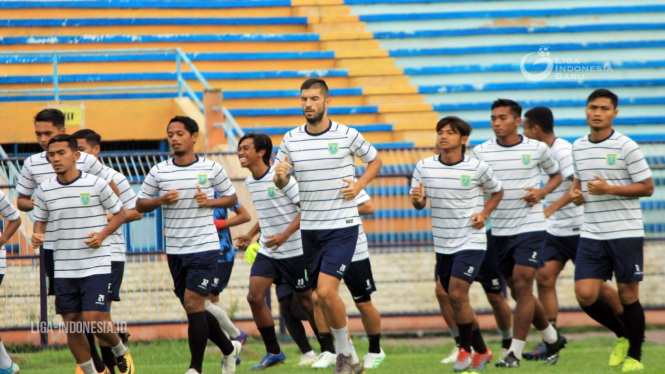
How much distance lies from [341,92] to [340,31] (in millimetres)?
1838

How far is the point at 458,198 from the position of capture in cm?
855

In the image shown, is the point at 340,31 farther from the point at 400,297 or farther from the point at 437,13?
the point at 400,297

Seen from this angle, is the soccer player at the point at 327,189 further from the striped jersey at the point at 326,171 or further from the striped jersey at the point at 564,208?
the striped jersey at the point at 564,208

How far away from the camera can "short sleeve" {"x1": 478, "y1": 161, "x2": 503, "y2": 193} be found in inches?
338

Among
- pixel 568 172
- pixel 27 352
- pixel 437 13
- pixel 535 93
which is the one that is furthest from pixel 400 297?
pixel 437 13

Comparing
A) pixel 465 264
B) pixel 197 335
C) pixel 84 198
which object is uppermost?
pixel 84 198

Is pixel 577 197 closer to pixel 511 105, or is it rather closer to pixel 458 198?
pixel 458 198

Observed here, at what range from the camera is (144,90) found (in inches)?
631

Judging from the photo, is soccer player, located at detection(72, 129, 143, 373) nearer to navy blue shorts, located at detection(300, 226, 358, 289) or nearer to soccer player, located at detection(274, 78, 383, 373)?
soccer player, located at detection(274, 78, 383, 373)

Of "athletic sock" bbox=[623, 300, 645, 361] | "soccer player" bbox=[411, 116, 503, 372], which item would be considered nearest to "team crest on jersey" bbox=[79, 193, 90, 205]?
"soccer player" bbox=[411, 116, 503, 372]

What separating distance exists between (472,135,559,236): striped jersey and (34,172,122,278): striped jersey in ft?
11.8

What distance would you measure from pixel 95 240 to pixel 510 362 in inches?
150

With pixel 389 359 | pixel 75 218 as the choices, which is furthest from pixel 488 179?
pixel 75 218

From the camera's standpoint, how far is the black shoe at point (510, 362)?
8.73 m
